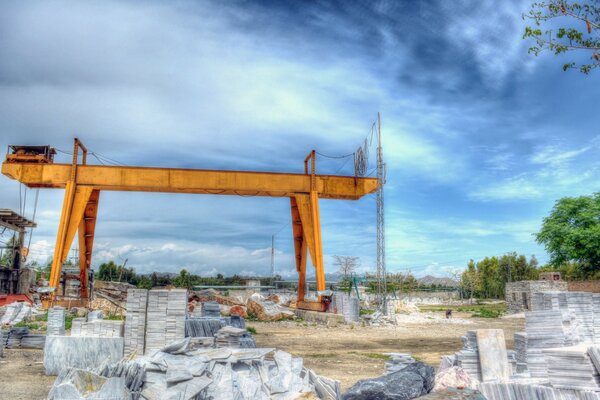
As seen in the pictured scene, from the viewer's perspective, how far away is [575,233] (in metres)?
25.3

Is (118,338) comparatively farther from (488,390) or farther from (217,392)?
(488,390)

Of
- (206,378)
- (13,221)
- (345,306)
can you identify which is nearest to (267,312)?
(345,306)

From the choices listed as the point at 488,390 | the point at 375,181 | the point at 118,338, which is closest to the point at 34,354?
the point at 118,338

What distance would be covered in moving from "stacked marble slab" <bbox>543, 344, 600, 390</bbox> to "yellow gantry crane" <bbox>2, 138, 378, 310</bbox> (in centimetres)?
1291

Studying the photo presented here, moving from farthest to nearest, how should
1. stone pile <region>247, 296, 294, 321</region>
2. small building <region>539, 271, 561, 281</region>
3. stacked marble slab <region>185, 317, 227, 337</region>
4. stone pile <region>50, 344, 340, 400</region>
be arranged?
small building <region>539, 271, 561, 281</region>
stone pile <region>247, 296, 294, 321</region>
stacked marble slab <region>185, 317, 227, 337</region>
stone pile <region>50, 344, 340, 400</region>

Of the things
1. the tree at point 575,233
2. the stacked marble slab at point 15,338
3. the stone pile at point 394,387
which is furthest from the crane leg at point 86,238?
the tree at point 575,233

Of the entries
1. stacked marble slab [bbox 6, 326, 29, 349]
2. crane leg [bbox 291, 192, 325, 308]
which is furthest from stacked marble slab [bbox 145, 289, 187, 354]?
crane leg [bbox 291, 192, 325, 308]

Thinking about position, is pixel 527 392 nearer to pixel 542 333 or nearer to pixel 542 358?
pixel 542 358

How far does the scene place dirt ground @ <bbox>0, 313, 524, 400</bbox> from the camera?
715 centimetres

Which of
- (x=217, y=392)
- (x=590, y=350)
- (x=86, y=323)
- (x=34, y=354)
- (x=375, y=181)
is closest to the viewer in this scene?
(x=590, y=350)

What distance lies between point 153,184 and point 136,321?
1020cm

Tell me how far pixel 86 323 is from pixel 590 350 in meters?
7.20

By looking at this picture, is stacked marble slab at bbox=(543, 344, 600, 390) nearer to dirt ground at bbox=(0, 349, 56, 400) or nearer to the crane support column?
dirt ground at bbox=(0, 349, 56, 400)

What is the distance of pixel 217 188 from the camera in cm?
1695
